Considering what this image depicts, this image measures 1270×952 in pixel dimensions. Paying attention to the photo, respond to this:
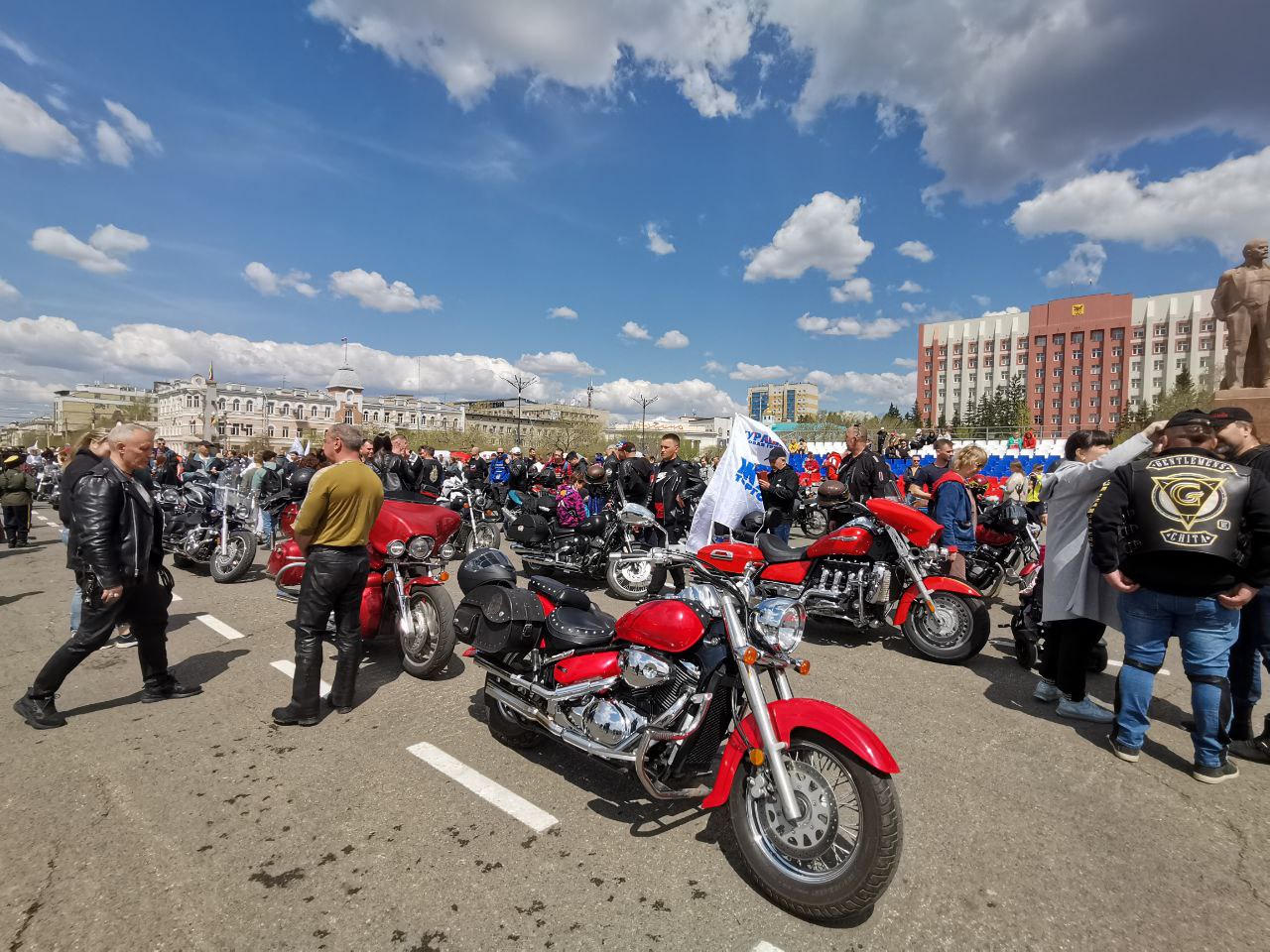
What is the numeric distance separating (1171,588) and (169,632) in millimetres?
7414

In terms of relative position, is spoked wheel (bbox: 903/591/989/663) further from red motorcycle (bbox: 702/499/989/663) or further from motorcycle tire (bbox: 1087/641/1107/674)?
motorcycle tire (bbox: 1087/641/1107/674)

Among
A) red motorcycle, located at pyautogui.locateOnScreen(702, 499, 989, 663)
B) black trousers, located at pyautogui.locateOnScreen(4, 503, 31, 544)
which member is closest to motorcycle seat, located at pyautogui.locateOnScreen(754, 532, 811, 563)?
red motorcycle, located at pyautogui.locateOnScreen(702, 499, 989, 663)

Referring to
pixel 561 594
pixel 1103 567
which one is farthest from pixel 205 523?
pixel 1103 567

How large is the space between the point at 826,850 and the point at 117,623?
4.44 meters

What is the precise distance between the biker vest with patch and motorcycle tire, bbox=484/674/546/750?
332 centimetres

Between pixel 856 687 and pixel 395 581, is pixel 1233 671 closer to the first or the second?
pixel 856 687

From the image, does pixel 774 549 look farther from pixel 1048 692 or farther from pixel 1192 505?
pixel 1192 505

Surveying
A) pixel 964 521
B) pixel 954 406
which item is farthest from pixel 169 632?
pixel 954 406

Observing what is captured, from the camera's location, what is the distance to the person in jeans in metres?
3.73

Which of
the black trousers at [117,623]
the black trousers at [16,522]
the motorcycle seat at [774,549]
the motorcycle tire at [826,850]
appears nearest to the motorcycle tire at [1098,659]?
the motorcycle seat at [774,549]

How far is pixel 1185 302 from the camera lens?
87750mm

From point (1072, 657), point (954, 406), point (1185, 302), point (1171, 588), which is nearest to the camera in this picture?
point (1171, 588)

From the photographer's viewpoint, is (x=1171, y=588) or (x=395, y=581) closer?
(x=1171, y=588)

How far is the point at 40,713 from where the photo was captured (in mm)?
3631
